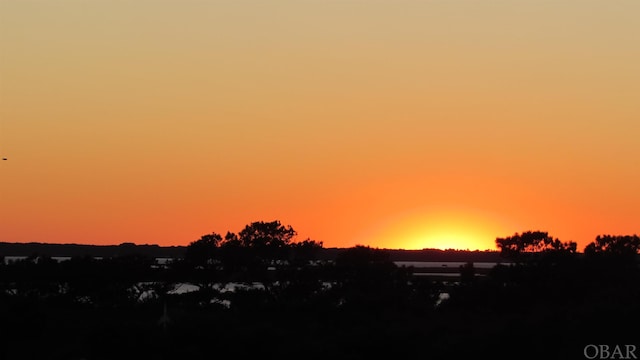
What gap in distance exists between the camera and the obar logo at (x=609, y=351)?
40.5m

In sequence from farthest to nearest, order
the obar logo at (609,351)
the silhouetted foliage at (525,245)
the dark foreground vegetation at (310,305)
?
the silhouetted foliage at (525,245) < the dark foreground vegetation at (310,305) < the obar logo at (609,351)

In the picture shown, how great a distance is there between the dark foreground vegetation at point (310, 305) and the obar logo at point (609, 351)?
92 cm

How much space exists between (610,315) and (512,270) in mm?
21977

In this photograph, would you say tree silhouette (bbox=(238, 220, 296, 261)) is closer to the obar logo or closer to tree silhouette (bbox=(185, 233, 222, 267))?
tree silhouette (bbox=(185, 233, 222, 267))

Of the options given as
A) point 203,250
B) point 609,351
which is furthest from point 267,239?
point 609,351

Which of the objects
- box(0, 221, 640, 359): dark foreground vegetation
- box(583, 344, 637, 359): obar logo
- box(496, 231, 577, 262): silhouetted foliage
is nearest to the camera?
box(583, 344, 637, 359): obar logo

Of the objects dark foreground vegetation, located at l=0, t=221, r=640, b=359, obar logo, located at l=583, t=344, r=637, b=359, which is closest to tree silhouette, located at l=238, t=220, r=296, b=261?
dark foreground vegetation, located at l=0, t=221, r=640, b=359

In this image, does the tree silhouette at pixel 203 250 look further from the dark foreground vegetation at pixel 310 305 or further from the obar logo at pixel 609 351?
the obar logo at pixel 609 351

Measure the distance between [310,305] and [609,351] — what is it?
2436cm

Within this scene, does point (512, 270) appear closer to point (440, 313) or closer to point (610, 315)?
point (440, 313)

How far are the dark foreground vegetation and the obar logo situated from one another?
3.02 feet

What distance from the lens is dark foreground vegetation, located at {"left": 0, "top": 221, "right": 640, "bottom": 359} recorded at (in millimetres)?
44219

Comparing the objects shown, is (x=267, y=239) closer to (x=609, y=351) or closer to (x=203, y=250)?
(x=203, y=250)

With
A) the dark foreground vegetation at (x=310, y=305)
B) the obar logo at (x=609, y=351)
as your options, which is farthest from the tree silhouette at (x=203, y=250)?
A: the obar logo at (x=609, y=351)
